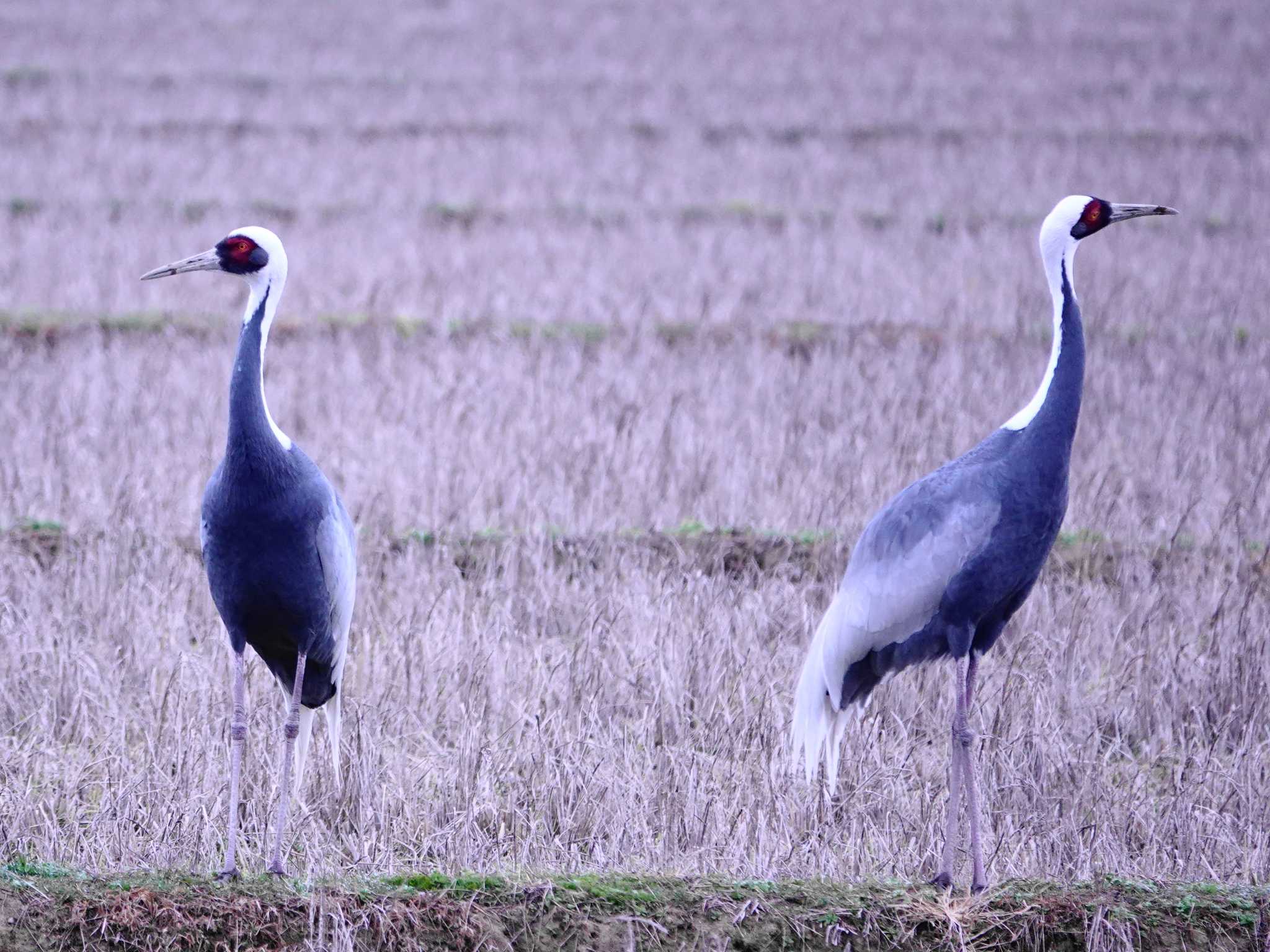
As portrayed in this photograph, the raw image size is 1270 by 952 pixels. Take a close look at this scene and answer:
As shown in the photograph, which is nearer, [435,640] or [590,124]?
[435,640]

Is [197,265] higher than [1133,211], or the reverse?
[1133,211]

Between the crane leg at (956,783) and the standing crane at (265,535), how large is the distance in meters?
1.62

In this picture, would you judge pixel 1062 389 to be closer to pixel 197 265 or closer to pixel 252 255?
pixel 252 255

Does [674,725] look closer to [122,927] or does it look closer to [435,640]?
[435,640]

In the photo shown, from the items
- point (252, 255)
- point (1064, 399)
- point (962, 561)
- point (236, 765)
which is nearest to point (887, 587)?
point (962, 561)

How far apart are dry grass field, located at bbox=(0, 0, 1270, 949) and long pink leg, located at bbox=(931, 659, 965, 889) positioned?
16 cm

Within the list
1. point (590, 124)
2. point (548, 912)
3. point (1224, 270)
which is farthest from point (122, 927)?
point (590, 124)

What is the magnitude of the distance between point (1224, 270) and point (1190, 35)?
11220 millimetres

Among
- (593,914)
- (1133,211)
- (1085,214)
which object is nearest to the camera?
(593,914)

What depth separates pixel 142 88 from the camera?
51.7 ft

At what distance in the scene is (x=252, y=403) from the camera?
3602 millimetres

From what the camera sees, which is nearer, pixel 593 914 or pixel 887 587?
pixel 593 914

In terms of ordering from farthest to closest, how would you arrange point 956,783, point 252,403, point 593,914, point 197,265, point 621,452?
point 621,452, point 197,265, point 956,783, point 252,403, point 593,914

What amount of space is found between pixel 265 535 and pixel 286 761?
23.4 inches
